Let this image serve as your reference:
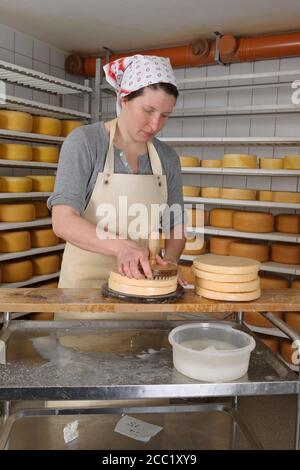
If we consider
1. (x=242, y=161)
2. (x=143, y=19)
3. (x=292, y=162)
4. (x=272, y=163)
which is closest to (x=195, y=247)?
(x=242, y=161)

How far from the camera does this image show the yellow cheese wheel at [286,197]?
340cm

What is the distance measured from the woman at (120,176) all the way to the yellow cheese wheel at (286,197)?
1673 mm

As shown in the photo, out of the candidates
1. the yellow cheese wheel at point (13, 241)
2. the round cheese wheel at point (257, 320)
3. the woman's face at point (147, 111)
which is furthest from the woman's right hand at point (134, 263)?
the round cheese wheel at point (257, 320)

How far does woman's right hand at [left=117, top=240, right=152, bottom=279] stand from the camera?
124 cm

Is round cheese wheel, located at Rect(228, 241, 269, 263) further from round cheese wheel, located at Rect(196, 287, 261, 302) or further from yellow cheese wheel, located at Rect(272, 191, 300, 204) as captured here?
round cheese wheel, located at Rect(196, 287, 261, 302)

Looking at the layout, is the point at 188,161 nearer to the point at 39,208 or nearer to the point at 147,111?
the point at 39,208

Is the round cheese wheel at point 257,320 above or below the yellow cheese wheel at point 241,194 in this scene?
below

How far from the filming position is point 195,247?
152 inches

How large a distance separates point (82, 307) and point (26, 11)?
3.01m

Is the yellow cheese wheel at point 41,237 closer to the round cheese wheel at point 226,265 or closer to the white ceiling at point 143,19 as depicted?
the white ceiling at point 143,19

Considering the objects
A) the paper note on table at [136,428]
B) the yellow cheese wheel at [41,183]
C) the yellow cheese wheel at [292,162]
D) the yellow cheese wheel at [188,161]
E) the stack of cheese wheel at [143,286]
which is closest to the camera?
the stack of cheese wheel at [143,286]

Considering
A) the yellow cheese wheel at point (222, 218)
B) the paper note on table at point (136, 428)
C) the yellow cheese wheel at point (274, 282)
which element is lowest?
the paper note on table at point (136, 428)

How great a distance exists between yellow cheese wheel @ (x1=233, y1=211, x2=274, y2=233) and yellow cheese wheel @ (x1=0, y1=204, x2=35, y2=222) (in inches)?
67.1

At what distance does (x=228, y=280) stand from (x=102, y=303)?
365mm
